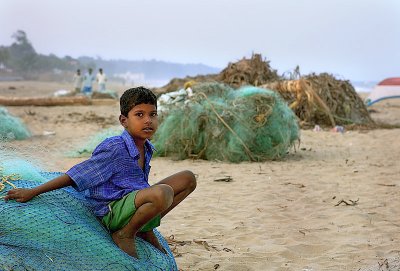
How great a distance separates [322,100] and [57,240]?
11191mm

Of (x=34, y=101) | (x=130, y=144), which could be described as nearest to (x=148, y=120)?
(x=130, y=144)

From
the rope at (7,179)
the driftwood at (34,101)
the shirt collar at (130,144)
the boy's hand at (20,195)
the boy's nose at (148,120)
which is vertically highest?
the boy's nose at (148,120)

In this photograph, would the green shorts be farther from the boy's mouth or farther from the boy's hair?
the boy's hair

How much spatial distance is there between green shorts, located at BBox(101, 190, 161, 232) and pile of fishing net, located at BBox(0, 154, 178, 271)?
6cm

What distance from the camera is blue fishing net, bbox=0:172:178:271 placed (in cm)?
272

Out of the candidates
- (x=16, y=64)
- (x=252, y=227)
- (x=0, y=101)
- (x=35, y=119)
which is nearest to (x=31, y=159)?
(x=252, y=227)

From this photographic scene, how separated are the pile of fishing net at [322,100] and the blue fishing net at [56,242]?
10461mm

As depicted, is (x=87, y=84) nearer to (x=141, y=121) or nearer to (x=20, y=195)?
(x=141, y=121)

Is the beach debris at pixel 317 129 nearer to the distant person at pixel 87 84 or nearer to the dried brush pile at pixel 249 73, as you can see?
the dried brush pile at pixel 249 73

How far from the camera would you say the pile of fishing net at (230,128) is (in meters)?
8.14

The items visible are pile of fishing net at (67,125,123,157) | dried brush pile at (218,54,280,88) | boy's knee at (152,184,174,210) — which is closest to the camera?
boy's knee at (152,184,174,210)

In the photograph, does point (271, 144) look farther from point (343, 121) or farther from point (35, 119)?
point (35, 119)

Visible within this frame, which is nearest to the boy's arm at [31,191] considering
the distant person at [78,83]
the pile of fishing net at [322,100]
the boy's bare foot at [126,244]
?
the boy's bare foot at [126,244]

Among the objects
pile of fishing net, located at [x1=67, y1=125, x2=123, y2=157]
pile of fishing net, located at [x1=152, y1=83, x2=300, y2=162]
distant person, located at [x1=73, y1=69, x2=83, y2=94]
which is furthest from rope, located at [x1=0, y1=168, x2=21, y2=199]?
distant person, located at [x1=73, y1=69, x2=83, y2=94]
